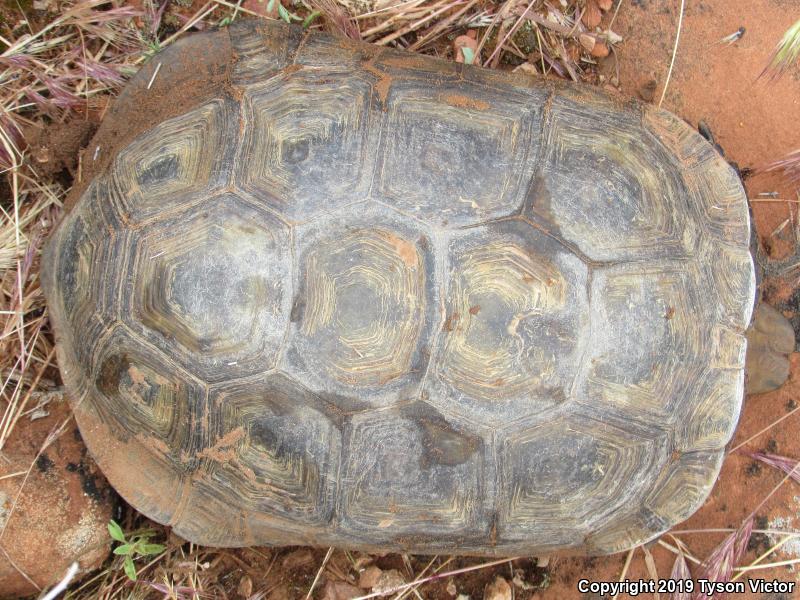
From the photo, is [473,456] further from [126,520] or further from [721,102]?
[721,102]

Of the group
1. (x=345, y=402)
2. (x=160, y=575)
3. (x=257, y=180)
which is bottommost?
(x=160, y=575)

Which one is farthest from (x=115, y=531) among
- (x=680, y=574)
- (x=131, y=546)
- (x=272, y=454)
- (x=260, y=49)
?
(x=680, y=574)

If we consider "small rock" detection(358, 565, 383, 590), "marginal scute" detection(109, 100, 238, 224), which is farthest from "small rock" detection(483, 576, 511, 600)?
"marginal scute" detection(109, 100, 238, 224)

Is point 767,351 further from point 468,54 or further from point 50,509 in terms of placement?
point 50,509

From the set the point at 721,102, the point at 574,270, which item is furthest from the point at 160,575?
the point at 721,102

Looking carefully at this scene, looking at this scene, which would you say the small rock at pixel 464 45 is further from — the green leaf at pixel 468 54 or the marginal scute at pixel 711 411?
the marginal scute at pixel 711 411

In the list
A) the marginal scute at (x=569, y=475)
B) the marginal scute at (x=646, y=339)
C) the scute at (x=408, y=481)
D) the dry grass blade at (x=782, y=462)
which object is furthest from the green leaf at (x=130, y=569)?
the dry grass blade at (x=782, y=462)
